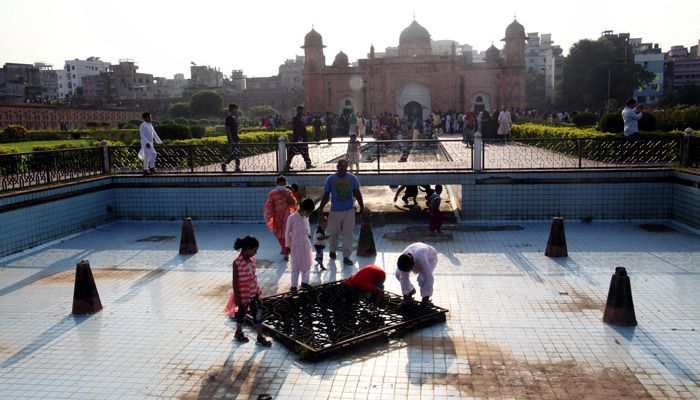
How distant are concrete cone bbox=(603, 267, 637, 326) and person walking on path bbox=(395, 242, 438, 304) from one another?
6.12ft

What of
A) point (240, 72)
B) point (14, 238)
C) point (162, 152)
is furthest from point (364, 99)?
point (240, 72)

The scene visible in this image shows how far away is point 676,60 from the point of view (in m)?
79.4

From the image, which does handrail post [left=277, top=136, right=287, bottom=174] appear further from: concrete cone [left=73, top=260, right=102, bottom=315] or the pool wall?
concrete cone [left=73, top=260, right=102, bottom=315]

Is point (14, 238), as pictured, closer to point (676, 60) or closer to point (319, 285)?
point (319, 285)

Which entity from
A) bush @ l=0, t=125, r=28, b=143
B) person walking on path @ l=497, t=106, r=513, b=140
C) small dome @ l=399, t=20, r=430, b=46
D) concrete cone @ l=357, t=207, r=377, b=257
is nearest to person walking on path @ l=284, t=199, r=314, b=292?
concrete cone @ l=357, t=207, r=377, b=257

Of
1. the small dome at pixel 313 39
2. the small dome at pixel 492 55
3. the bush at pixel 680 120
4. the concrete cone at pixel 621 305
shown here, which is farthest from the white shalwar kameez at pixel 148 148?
the small dome at pixel 492 55

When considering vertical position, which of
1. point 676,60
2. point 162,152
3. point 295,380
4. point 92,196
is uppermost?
point 676,60

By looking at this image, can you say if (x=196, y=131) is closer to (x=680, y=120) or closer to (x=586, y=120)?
(x=586, y=120)

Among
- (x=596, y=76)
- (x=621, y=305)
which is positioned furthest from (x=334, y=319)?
(x=596, y=76)

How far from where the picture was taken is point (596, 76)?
57.4 metres

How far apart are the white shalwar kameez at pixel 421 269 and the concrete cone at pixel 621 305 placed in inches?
73.4

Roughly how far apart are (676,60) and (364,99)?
175ft

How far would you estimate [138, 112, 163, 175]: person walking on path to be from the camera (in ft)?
40.9

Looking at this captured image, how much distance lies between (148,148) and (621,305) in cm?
996
